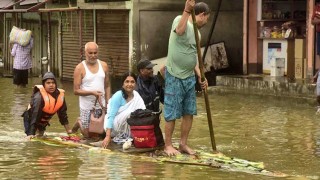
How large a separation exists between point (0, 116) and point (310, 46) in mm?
6654

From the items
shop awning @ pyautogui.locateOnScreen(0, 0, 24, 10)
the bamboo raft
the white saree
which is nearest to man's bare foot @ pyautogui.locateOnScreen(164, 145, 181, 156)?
the bamboo raft

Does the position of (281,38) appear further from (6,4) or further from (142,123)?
(6,4)

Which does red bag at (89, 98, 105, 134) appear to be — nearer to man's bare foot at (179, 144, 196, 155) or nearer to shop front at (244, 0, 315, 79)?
man's bare foot at (179, 144, 196, 155)

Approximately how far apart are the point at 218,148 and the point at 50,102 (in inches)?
86.1

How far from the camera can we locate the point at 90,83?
386 inches

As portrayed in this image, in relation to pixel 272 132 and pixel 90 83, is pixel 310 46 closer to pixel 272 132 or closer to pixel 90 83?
pixel 272 132

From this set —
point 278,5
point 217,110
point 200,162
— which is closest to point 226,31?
point 278,5

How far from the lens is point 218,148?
970cm

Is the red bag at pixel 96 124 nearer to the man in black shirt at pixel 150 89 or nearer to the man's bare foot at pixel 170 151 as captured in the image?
the man in black shirt at pixel 150 89

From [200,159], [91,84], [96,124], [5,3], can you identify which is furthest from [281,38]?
[5,3]

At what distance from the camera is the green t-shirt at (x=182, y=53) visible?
8.45 m

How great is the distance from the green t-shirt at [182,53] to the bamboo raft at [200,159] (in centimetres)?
89

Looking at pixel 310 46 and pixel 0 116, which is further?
pixel 310 46

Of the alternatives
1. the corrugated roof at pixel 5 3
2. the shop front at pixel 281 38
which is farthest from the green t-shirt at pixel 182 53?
the corrugated roof at pixel 5 3
